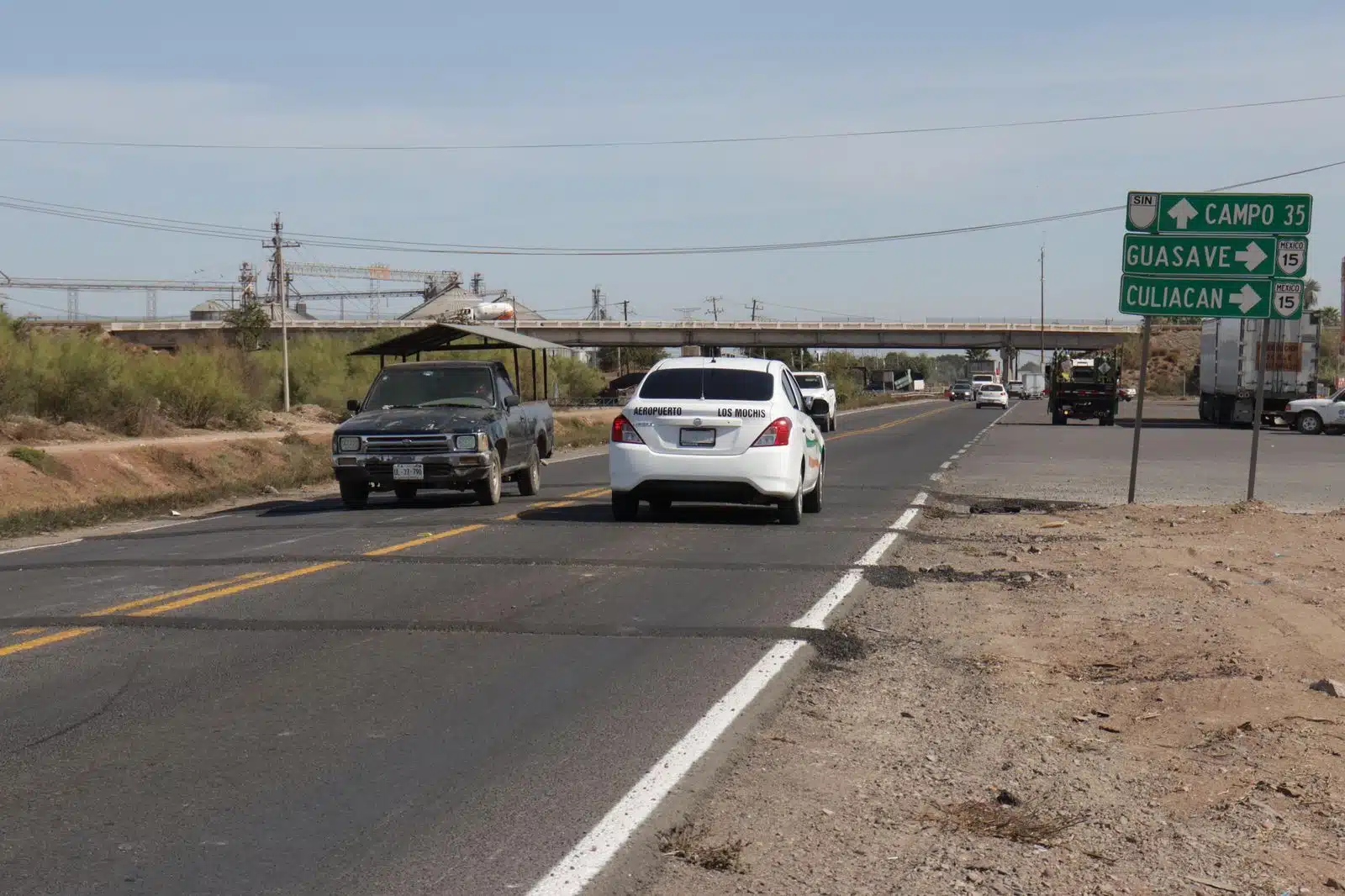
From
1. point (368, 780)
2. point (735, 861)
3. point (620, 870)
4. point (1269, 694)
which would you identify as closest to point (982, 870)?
point (735, 861)

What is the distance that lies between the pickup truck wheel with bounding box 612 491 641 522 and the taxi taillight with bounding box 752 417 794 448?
5.00 feet

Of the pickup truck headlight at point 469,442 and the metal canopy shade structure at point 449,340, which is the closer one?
the pickup truck headlight at point 469,442

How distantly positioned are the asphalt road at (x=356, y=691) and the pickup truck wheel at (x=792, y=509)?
71 cm

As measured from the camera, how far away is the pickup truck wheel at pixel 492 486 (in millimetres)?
18203

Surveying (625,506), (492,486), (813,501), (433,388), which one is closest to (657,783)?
(625,506)

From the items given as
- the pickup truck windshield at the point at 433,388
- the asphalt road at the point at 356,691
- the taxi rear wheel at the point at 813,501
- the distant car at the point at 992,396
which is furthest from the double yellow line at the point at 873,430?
the asphalt road at the point at 356,691

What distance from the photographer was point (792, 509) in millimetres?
15883

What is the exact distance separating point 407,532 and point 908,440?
2583 cm

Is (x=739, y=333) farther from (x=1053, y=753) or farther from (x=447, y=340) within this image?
(x=1053, y=753)

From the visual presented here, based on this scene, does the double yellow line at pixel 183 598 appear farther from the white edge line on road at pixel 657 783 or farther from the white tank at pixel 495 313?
the white tank at pixel 495 313

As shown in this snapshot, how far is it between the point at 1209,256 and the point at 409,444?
9962 millimetres

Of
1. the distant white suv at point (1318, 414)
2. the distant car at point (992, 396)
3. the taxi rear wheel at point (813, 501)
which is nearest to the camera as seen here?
the taxi rear wheel at point (813, 501)

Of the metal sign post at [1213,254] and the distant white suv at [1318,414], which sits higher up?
the metal sign post at [1213,254]

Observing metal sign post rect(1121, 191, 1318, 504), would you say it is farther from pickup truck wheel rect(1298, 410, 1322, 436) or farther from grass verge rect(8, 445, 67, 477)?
pickup truck wheel rect(1298, 410, 1322, 436)
